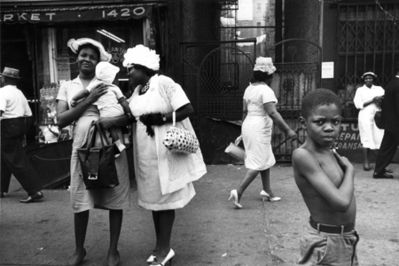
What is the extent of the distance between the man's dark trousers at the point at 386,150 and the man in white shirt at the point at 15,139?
516 centimetres

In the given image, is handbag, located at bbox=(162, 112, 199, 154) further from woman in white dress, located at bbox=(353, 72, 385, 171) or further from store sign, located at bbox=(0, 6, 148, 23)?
woman in white dress, located at bbox=(353, 72, 385, 171)

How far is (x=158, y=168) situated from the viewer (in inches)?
143

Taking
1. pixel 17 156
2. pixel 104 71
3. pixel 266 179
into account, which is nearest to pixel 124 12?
pixel 17 156

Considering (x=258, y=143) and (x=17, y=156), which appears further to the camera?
(x=17, y=156)

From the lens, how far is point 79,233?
12.6 ft

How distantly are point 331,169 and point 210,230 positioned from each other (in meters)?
2.51

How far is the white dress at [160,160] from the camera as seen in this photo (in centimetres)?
363

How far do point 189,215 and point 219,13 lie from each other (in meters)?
7.91

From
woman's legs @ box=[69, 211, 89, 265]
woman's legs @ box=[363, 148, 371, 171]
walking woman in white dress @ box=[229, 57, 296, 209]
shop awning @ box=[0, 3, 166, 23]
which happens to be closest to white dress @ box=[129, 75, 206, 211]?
woman's legs @ box=[69, 211, 89, 265]

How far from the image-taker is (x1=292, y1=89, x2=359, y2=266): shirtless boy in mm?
2408

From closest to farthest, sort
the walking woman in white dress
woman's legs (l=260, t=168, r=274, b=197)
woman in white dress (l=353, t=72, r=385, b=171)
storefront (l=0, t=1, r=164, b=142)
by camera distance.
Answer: the walking woman in white dress → woman's legs (l=260, t=168, r=274, b=197) → woman in white dress (l=353, t=72, r=385, b=171) → storefront (l=0, t=1, r=164, b=142)

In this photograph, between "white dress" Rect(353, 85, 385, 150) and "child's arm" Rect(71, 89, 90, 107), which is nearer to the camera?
"child's arm" Rect(71, 89, 90, 107)

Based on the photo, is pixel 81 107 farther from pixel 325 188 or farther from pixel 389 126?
pixel 389 126

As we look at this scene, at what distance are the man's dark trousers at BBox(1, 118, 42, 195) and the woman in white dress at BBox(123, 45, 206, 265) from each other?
2.89 metres
